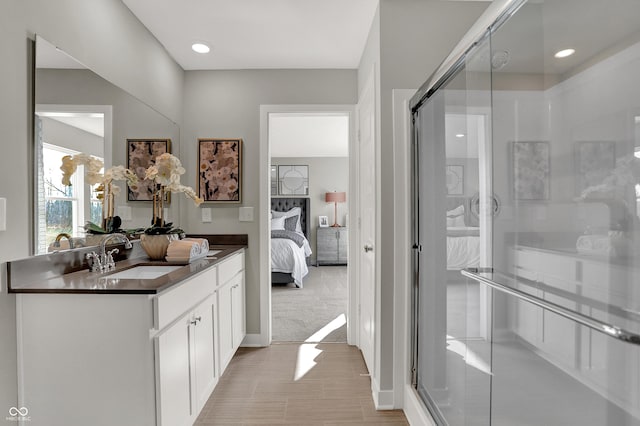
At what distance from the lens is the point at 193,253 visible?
2.14 metres

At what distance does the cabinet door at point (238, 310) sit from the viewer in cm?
266

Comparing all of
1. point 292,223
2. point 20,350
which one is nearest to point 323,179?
point 292,223

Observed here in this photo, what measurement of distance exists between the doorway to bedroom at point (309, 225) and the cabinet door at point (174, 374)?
1.57 metres

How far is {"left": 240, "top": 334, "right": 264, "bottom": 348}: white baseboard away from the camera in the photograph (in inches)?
121

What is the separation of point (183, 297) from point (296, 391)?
45.0 inches

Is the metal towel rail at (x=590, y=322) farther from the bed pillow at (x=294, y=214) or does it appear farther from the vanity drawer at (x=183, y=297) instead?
the bed pillow at (x=294, y=214)

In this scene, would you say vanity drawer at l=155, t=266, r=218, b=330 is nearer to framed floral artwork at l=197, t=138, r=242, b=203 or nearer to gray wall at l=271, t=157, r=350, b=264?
framed floral artwork at l=197, t=138, r=242, b=203

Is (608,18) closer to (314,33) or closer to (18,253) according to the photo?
(314,33)

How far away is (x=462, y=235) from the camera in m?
1.55

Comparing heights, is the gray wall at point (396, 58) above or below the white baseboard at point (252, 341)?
above

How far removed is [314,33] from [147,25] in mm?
1162

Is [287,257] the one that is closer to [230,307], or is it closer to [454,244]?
[230,307]

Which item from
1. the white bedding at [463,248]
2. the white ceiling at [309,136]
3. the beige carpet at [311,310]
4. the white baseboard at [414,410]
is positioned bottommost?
the beige carpet at [311,310]

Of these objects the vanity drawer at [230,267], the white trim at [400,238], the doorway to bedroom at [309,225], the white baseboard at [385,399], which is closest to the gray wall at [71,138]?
the vanity drawer at [230,267]
